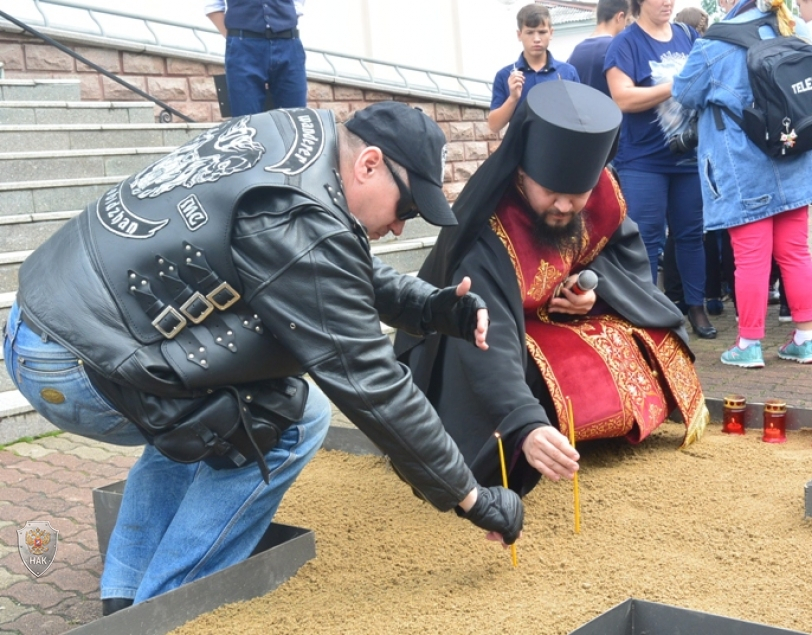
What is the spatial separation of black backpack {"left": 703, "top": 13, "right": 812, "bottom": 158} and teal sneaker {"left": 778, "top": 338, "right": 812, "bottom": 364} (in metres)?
1.04

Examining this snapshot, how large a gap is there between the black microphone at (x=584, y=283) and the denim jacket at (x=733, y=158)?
1.63 metres

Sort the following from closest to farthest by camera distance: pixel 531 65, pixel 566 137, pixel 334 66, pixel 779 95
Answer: pixel 566 137 < pixel 779 95 < pixel 531 65 < pixel 334 66

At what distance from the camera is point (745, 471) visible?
12.0 feet

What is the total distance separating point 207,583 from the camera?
2.70 m

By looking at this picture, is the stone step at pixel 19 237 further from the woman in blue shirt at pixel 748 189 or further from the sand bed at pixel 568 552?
the woman in blue shirt at pixel 748 189

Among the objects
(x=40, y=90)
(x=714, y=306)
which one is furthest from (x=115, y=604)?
(x=40, y=90)

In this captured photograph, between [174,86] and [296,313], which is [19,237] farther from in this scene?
[296,313]

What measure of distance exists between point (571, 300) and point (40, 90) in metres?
4.76

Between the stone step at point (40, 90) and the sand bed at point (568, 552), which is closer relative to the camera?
the sand bed at point (568, 552)

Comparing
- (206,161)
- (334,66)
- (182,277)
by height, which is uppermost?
(206,161)

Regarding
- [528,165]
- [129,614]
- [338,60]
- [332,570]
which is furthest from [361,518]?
[338,60]

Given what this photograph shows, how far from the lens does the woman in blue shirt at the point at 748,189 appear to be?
5066mm

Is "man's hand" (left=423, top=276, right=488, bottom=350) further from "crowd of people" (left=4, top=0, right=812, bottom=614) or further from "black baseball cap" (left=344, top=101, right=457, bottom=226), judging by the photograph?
"black baseball cap" (left=344, top=101, right=457, bottom=226)

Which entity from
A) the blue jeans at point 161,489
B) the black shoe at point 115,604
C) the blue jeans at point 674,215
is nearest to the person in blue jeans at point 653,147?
the blue jeans at point 674,215
